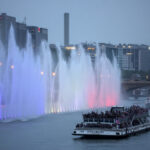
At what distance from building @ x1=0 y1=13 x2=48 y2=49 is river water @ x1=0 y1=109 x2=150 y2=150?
160 ft

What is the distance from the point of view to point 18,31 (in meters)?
106

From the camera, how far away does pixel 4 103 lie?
1661 inches

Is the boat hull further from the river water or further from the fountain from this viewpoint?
the fountain

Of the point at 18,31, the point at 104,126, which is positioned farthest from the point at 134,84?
the point at 104,126

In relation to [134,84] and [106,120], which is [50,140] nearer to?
[106,120]

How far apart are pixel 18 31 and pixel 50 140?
3010 inches

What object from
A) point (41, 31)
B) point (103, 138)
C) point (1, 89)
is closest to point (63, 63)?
point (1, 89)

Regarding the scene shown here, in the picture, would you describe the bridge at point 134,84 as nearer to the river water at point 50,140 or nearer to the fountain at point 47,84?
the fountain at point 47,84

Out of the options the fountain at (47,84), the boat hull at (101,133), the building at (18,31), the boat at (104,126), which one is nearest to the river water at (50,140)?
the boat hull at (101,133)

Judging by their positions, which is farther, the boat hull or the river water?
the boat hull

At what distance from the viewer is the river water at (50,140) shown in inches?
1151

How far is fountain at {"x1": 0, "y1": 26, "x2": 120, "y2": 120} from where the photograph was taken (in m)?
43.2

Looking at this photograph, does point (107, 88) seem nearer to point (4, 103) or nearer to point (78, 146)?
point (4, 103)

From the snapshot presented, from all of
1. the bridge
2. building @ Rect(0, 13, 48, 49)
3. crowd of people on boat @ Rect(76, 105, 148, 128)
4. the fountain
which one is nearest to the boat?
crowd of people on boat @ Rect(76, 105, 148, 128)
